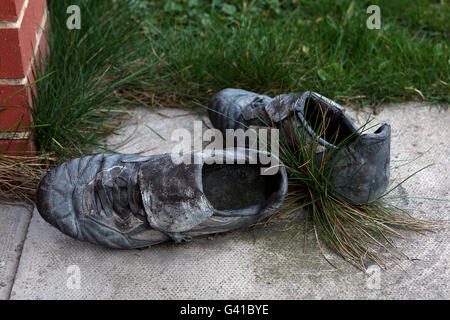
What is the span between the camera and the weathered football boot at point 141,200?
1.82m

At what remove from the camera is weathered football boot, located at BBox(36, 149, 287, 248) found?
182 cm

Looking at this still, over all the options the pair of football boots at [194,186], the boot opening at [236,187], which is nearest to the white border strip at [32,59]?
the pair of football boots at [194,186]

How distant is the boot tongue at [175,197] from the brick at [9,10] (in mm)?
719

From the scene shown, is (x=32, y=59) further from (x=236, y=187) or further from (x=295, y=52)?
(x=295, y=52)

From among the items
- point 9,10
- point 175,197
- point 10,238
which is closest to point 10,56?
point 9,10

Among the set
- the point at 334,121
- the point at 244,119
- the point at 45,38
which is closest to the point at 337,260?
the point at 334,121

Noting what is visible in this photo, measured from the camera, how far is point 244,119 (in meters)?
2.35

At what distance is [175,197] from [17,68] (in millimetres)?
777

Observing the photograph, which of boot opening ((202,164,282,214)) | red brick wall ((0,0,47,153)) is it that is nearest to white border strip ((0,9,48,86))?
red brick wall ((0,0,47,153))

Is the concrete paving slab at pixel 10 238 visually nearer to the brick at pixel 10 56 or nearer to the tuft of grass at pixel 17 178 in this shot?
the tuft of grass at pixel 17 178

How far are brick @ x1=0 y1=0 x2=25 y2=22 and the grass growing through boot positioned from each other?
3.48 feet
